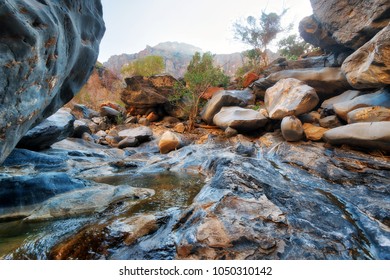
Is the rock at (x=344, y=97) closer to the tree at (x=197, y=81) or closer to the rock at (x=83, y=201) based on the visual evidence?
the tree at (x=197, y=81)

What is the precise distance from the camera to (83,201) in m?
3.34

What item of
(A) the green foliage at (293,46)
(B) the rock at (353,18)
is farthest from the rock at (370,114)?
(A) the green foliage at (293,46)

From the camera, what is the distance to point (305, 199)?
2961mm

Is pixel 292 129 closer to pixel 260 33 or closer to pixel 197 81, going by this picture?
pixel 197 81

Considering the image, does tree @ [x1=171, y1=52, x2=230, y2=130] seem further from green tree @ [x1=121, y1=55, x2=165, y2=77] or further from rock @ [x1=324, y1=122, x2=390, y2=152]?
rock @ [x1=324, y1=122, x2=390, y2=152]

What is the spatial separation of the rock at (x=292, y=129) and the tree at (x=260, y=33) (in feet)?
34.2

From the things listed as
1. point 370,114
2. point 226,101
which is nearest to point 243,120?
point 226,101

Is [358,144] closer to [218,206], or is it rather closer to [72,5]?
[218,206]

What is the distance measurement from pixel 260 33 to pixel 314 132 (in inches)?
511

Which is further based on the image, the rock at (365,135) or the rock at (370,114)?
the rock at (370,114)

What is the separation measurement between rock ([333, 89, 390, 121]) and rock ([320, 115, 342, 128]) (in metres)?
0.15

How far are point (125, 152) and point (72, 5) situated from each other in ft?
21.9

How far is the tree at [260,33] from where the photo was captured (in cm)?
1570
